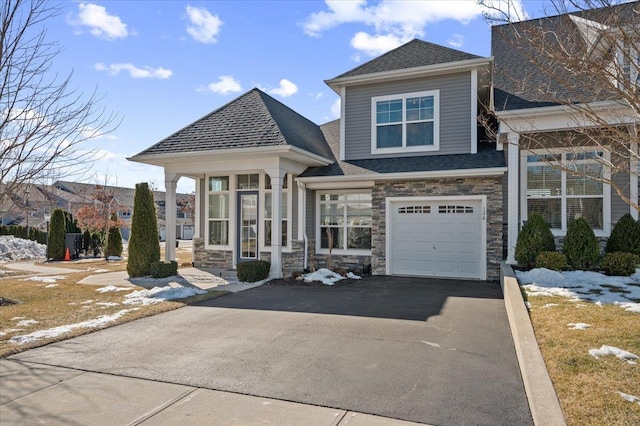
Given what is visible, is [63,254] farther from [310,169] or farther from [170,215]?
[310,169]

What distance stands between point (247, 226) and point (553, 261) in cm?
886

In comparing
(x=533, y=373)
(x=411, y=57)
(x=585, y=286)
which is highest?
(x=411, y=57)

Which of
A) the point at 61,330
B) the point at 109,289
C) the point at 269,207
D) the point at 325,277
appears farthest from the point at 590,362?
the point at 269,207

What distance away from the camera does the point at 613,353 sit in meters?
4.71

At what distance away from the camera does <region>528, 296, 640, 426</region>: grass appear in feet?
11.8

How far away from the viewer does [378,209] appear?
41.8 ft

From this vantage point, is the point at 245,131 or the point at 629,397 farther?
the point at 245,131

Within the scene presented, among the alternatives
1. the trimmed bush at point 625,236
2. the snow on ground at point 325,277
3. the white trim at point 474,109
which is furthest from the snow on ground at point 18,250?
the trimmed bush at point 625,236

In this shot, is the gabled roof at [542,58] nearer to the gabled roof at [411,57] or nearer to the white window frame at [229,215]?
the gabled roof at [411,57]

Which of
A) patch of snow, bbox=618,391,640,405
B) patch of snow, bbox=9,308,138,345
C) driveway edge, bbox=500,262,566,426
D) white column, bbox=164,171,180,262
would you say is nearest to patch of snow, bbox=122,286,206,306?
patch of snow, bbox=9,308,138,345

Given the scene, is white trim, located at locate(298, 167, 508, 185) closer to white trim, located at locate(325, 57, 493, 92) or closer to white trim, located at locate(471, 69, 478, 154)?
white trim, located at locate(471, 69, 478, 154)

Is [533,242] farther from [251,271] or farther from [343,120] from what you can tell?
[251,271]

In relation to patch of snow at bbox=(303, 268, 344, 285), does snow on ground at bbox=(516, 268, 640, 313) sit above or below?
above

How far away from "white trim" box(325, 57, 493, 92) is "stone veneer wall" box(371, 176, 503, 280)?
324 centimetres
